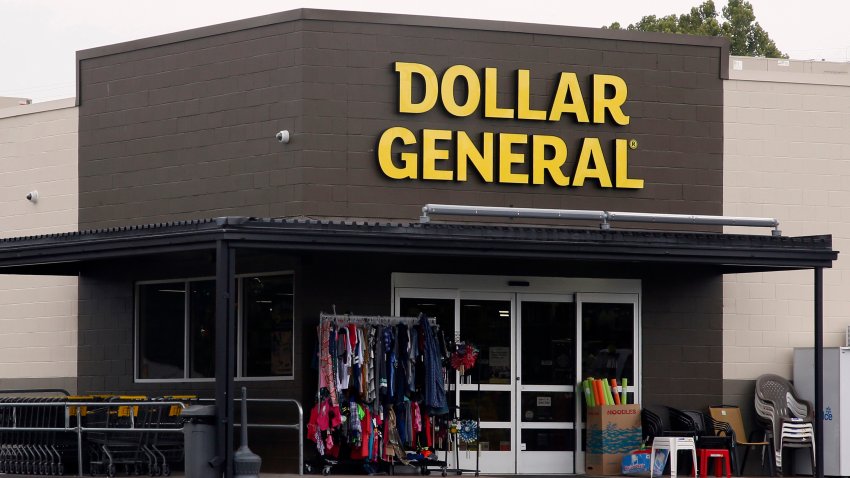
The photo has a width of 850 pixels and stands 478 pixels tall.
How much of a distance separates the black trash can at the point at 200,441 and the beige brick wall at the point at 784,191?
7813 millimetres

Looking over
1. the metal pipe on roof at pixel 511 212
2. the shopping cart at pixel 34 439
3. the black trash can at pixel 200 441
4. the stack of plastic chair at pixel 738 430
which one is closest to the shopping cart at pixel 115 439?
the shopping cart at pixel 34 439

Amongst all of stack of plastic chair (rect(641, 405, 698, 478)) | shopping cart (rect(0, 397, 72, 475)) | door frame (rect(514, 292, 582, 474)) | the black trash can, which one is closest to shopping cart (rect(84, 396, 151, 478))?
shopping cart (rect(0, 397, 72, 475))

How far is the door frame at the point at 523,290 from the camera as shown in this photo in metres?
18.8

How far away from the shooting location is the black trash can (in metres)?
15.4

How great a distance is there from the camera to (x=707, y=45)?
1978cm

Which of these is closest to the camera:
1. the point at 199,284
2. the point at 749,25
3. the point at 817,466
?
the point at 817,466

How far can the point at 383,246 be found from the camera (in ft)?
53.2

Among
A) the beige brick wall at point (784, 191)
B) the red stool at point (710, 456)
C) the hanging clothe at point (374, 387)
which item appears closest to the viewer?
the hanging clothe at point (374, 387)

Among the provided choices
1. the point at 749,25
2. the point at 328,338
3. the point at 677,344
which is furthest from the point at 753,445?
the point at 749,25

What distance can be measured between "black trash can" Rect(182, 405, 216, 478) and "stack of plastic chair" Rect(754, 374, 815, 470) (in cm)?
801

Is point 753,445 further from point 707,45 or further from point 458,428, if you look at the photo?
point 707,45

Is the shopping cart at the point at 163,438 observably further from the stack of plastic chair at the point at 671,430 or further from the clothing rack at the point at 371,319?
the stack of plastic chair at the point at 671,430

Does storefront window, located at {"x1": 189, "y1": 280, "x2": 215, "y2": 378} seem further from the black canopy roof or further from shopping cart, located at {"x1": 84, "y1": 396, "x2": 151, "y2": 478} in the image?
the black canopy roof

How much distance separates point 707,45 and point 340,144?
18.1 ft
